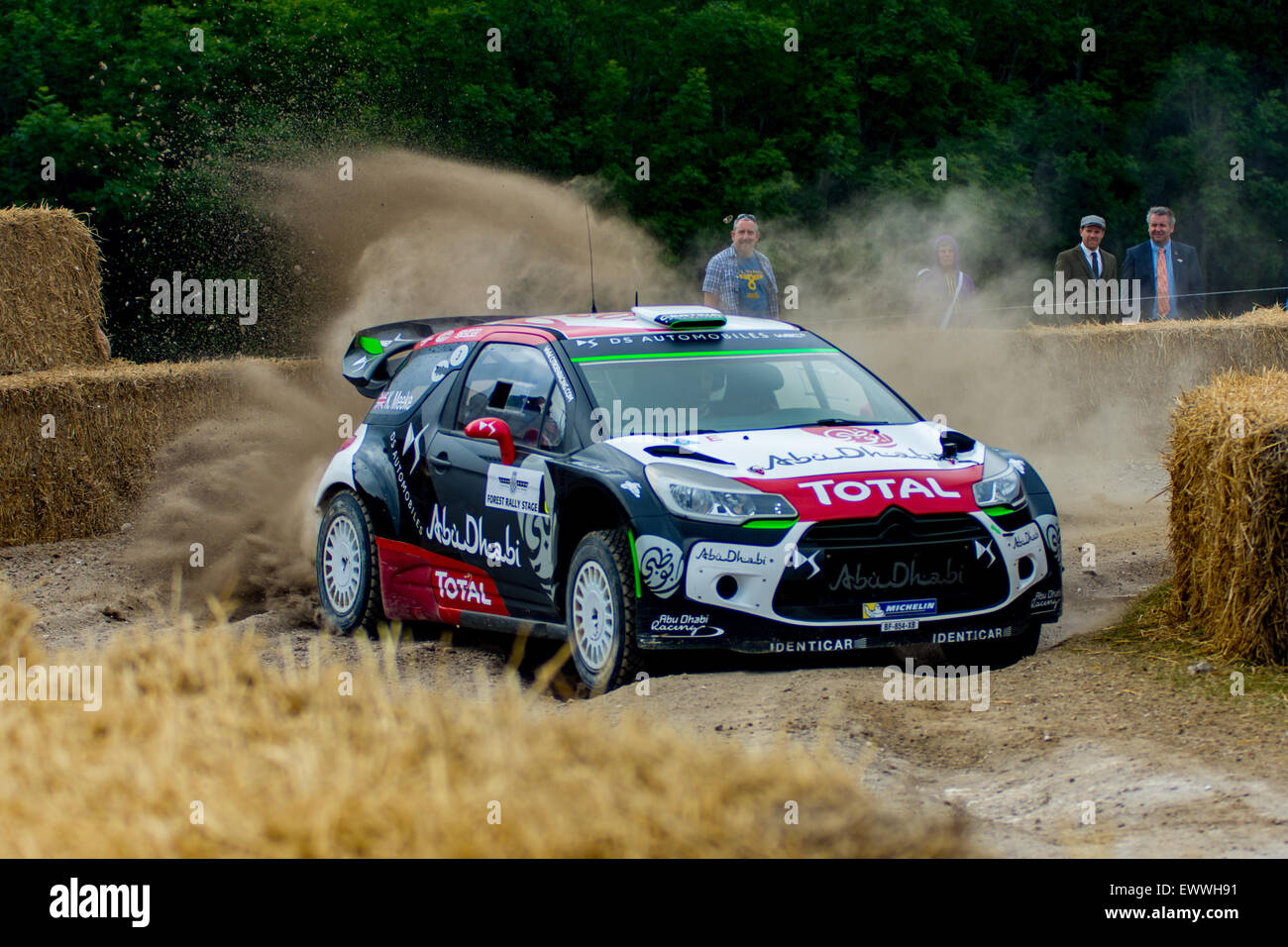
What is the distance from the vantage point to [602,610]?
7.30 m

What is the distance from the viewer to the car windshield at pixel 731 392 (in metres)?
7.85

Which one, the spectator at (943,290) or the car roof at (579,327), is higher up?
the spectator at (943,290)

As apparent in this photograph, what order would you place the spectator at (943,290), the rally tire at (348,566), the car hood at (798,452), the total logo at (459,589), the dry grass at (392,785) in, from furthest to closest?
the spectator at (943,290) → the rally tire at (348,566) → the total logo at (459,589) → the car hood at (798,452) → the dry grass at (392,785)

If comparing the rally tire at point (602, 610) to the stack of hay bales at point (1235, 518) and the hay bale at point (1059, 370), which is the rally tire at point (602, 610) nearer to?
the stack of hay bales at point (1235, 518)

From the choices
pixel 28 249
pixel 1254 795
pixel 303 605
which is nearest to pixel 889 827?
pixel 1254 795

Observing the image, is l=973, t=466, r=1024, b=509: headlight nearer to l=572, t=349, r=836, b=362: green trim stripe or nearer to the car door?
l=572, t=349, r=836, b=362: green trim stripe

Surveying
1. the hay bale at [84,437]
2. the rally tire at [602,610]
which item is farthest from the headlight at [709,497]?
the hay bale at [84,437]

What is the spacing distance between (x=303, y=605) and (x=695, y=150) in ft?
73.8

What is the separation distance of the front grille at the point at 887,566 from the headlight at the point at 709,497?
216 millimetres

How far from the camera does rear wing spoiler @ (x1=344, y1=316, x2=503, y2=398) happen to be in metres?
10.2

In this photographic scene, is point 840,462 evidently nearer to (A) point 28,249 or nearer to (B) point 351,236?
(A) point 28,249

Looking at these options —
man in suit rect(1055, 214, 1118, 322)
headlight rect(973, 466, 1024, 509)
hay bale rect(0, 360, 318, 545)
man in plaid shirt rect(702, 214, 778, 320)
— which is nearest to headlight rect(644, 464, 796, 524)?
headlight rect(973, 466, 1024, 509)

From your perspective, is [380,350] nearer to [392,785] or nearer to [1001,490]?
[1001,490]

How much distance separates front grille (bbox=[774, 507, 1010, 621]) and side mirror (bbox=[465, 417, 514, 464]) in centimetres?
188
